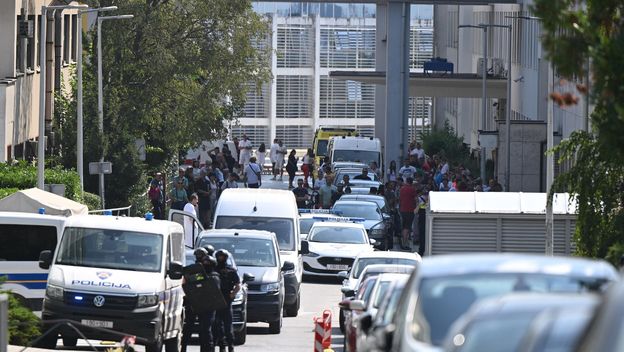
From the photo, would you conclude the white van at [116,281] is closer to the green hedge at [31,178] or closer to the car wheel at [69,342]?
the car wheel at [69,342]

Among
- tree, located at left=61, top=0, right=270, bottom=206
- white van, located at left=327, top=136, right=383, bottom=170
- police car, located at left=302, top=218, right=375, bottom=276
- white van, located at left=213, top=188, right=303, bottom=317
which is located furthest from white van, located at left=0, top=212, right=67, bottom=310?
white van, located at left=327, top=136, right=383, bottom=170

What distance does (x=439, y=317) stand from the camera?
36.1 ft

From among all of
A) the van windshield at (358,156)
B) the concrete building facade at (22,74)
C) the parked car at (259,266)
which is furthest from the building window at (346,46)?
the parked car at (259,266)

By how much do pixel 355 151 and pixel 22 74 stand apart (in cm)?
1668

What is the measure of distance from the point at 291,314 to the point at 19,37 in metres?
18.5

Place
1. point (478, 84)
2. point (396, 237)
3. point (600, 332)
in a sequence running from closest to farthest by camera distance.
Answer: point (600, 332), point (396, 237), point (478, 84)

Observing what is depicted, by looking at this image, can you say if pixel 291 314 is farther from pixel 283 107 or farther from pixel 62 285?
pixel 283 107

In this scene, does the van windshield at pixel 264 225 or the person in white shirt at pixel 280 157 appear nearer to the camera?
the van windshield at pixel 264 225

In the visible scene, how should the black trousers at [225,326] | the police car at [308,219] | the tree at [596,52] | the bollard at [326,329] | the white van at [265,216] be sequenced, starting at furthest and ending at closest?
the police car at [308,219], the white van at [265,216], the black trousers at [225,326], the bollard at [326,329], the tree at [596,52]

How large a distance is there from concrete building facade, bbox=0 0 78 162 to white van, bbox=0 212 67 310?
19098mm

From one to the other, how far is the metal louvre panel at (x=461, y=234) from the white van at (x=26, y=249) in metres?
10.4

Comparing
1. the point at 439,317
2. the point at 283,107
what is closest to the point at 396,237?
the point at 439,317

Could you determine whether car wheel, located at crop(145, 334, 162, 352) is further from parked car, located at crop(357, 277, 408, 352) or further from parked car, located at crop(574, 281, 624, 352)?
parked car, located at crop(574, 281, 624, 352)

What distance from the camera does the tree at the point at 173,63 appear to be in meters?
48.7
